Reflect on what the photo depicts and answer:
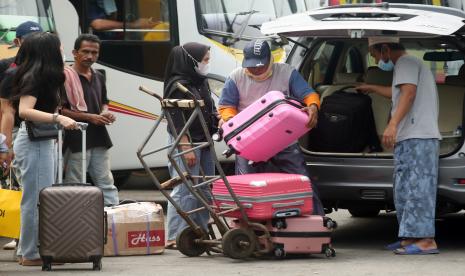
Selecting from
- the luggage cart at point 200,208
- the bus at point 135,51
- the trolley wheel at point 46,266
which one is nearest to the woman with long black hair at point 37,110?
the trolley wheel at point 46,266

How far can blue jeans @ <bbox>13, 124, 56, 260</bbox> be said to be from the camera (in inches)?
383

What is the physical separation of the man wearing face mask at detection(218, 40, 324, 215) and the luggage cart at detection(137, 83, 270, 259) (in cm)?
46

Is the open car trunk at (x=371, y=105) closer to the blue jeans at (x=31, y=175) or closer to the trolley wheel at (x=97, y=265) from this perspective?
the trolley wheel at (x=97, y=265)

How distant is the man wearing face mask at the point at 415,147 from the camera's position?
10625mm

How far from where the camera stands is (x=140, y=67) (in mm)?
14586

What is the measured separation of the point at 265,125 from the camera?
33.5 feet

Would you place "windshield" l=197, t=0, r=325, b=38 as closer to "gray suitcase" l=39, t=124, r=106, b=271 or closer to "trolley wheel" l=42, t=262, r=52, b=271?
"gray suitcase" l=39, t=124, r=106, b=271

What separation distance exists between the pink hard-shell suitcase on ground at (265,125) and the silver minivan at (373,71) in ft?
2.42

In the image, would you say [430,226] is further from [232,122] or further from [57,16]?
[57,16]

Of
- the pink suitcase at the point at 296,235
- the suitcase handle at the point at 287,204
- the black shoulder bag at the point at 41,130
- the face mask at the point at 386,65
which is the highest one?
the face mask at the point at 386,65

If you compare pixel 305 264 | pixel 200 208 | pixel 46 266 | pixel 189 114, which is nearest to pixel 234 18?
pixel 189 114

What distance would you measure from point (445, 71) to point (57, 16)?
4.53 metres

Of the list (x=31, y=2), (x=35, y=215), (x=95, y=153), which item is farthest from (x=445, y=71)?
(x=31, y=2)

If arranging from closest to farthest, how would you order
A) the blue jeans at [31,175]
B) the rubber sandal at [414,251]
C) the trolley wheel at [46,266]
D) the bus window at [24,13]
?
the trolley wheel at [46,266]
the blue jeans at [31,175]
the rubber sandal at [414,251]
the bus window at [24,13]
